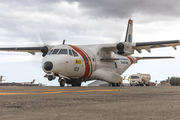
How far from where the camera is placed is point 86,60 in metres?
19.8

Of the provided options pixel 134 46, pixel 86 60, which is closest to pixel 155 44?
pixel 134 46

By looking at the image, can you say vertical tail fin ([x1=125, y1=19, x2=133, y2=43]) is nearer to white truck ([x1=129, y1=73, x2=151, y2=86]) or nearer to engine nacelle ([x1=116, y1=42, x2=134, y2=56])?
engine nacelle ([x1=116, y1=42, x2=134, y2=56])

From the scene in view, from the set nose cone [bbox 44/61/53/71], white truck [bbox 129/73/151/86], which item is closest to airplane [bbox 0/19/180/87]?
nose cone [bbox 44/61/53/71]

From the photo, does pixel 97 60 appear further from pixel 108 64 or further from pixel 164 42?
pixel 164 42

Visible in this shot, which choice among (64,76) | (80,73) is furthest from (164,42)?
(64,76)

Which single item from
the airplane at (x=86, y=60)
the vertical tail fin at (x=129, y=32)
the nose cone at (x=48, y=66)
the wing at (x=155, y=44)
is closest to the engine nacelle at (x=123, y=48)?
the airplane at (x=86, y=60)

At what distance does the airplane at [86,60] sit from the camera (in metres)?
17.0

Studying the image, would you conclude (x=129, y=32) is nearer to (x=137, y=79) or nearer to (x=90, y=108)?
(x=137, y=79)

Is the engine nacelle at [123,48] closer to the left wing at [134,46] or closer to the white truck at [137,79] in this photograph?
the left wing at [134,46]

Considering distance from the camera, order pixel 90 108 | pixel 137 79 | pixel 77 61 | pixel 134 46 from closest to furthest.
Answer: pixel 90 108, pixel 77 61, pixel 134 46, pixel 137 79

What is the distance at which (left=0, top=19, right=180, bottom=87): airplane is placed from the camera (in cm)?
1700

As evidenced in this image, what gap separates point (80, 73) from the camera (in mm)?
19109

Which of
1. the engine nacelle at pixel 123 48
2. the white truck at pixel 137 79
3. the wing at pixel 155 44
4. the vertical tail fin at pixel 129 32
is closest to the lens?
the wing at pixel 155 44

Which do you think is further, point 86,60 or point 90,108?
point 86,60
